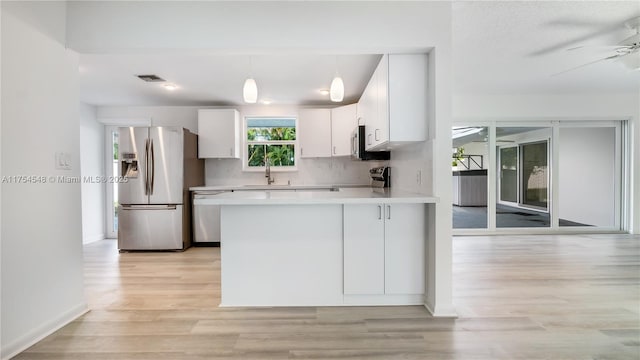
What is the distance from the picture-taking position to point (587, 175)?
5418mm

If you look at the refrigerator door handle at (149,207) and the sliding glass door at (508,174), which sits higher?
the sliding glass door at (508,174)

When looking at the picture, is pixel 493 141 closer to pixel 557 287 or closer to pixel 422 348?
pixel 557 287

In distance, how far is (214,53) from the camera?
242 cm

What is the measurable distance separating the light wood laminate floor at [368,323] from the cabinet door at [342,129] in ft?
7.67

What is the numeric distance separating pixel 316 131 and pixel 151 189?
2.53 m

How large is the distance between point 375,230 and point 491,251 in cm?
265

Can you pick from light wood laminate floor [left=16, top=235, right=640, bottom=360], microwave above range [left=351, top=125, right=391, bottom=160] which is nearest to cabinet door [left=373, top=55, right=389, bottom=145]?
microwave above range [left=351, top=125, right=391, bottom=160]

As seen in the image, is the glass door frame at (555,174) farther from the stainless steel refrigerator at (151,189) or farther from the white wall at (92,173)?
the white wall at (92,173)

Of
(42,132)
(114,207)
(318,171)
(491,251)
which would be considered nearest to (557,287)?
(491,251)

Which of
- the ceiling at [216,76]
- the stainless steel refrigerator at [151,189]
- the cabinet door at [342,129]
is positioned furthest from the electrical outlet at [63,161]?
the cabinet door at [342,129]

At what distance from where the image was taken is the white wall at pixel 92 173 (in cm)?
484

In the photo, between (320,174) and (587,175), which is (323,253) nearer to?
(320,174)

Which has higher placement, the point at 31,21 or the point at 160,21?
the point at 160,21

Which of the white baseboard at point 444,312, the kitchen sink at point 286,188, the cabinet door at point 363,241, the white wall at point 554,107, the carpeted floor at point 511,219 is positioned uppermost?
the white wall at point 554,107
